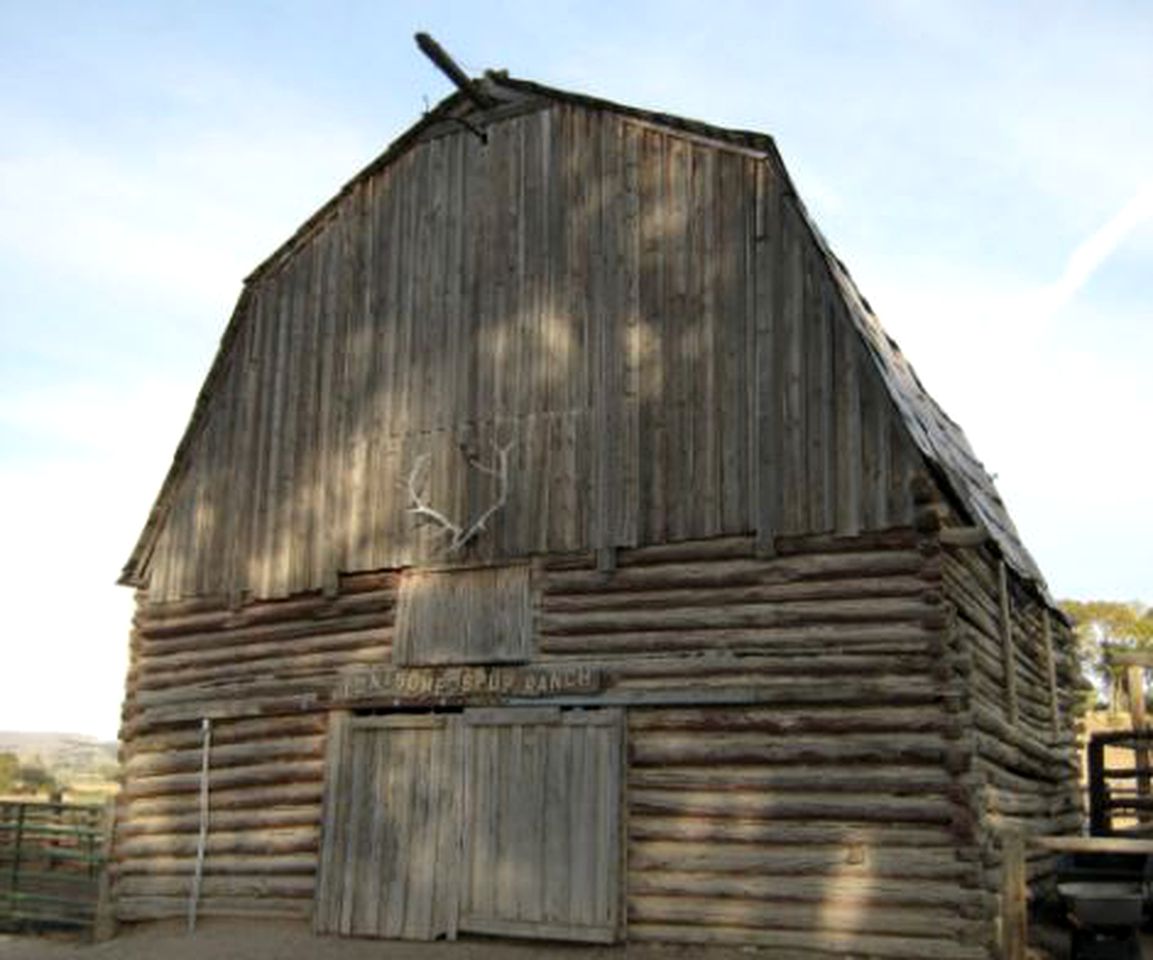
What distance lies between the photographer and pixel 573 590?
46.4ft

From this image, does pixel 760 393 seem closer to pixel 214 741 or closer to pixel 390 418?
→ pixel 390 418

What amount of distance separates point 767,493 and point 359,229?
7.01 m

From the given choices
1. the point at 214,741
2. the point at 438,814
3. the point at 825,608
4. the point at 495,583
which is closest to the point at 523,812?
the point at 438,814

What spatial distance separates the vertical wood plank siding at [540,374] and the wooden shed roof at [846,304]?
0.13 m

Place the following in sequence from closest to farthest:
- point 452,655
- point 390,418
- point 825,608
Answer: point 825,608, point 452,655, point 390,418

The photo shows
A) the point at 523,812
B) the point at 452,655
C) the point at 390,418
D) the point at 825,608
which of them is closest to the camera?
the point at 825,608

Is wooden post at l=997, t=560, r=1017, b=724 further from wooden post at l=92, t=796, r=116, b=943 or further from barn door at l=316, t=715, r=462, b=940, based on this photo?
wooden post at l=92, t=796, r=116, b=943

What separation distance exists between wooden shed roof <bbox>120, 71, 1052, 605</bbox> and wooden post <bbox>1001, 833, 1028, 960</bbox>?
323 centimetres

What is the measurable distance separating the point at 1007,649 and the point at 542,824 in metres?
5.89

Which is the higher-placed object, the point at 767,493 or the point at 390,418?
the point at 390,418

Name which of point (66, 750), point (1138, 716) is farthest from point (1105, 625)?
point (66, 750)

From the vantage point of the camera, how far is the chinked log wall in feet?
38.8

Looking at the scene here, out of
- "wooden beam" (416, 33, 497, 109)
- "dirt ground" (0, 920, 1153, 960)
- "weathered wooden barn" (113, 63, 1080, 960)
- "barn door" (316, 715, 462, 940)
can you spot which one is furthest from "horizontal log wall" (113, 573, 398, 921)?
"wooden beam" (416, 33, 497, 109)

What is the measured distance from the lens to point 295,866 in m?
15.3
